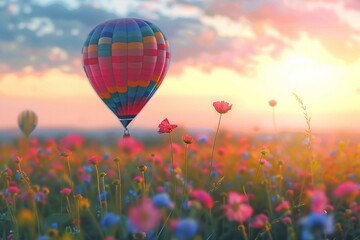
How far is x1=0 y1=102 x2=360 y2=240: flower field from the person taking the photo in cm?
484

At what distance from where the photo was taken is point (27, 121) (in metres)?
10.3

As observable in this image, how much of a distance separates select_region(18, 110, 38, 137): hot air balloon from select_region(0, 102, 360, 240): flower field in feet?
1.42

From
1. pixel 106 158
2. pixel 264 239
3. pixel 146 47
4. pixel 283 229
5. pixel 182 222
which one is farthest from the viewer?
pixel 146 47

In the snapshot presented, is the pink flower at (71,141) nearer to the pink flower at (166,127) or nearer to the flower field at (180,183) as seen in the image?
the flower field at (180,183)

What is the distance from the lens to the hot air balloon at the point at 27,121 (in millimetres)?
9913

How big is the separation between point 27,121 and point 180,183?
4433 mm

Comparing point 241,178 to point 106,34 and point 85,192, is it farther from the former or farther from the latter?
point 106,34

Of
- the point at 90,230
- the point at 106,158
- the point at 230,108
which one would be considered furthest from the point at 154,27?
the point at 230,108

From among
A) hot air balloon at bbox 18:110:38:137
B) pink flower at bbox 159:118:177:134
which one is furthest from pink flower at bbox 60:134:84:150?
hot air balloon at bbox 18:110:38:137

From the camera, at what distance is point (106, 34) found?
10711 millimetres

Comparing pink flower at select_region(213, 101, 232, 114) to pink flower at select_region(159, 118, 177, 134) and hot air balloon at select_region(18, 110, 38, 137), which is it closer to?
pink flower at select_region(159, 118, 177, 134)

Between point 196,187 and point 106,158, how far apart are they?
1.46 metres

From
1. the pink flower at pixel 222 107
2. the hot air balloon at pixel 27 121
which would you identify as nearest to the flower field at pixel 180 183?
the pink flower at pixel 222 107

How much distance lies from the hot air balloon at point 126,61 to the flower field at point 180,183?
1.15 m
